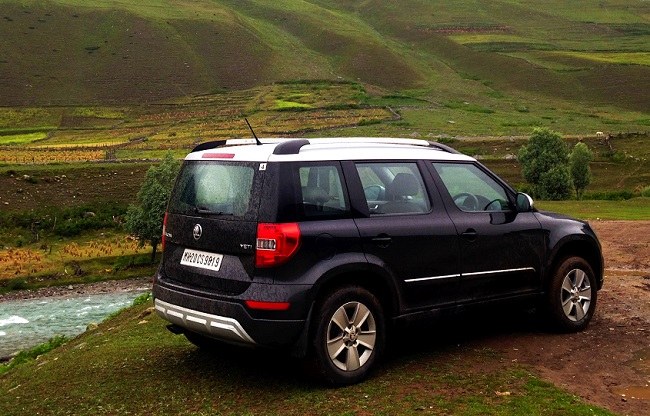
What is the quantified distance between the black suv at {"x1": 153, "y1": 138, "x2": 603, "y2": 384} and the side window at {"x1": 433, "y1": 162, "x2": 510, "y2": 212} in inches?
0.6

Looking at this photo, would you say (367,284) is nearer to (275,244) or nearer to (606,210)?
(275,244)

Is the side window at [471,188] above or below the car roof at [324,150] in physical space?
below

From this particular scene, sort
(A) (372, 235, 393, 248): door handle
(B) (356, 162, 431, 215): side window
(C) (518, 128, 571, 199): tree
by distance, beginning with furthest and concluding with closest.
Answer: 1. (C) (518, 128, 571, 199): tree
2. (B) (356, 162, 431, 215): side window
3. (A) (372, 235, 393, 248): door handle

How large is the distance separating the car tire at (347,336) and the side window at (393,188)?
0.95 m

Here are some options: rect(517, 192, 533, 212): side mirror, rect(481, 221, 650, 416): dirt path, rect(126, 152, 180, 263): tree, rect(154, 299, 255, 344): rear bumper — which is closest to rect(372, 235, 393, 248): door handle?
rect(154, 299, 255, 344): rear bumper

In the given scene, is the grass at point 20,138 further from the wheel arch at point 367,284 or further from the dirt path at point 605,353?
the wheel arch at point 367,284

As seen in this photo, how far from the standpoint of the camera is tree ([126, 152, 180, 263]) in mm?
48500

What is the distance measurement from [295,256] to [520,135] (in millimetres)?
93203

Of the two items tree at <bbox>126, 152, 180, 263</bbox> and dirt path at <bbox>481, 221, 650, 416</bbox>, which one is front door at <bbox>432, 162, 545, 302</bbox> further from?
tree at <bbox>126, 152, 180, 263</bbox>

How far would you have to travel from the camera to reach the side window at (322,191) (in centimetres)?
756

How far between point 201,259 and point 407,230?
6.80ft

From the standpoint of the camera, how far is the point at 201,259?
7.86 m

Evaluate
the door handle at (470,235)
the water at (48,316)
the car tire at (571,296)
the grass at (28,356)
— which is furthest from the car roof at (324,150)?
the water at (48,316)

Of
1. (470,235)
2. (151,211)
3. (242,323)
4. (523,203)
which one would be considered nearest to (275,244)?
(242,323)
